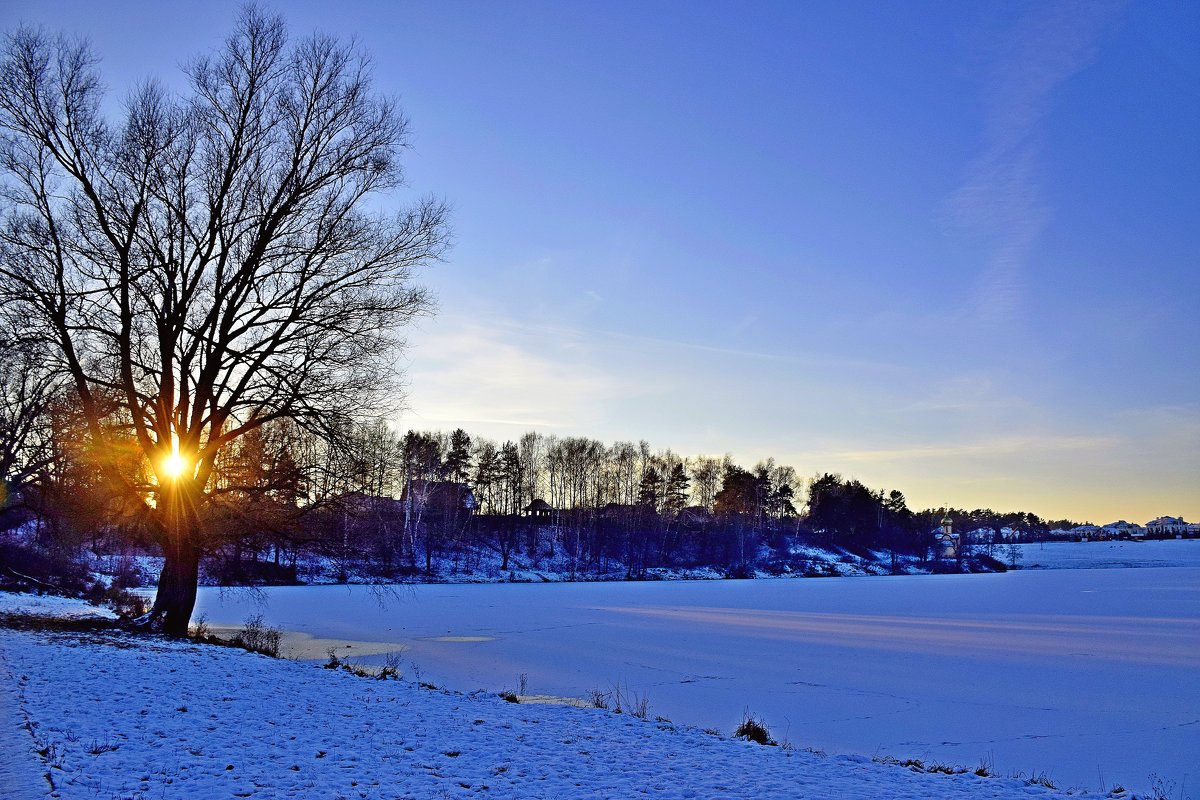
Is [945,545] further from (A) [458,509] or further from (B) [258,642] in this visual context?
(B) [258,642]

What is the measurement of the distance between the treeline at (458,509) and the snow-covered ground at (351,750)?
18.3ft

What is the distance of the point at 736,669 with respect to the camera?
16891 mm

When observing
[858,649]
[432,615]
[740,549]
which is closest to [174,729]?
[858,649]

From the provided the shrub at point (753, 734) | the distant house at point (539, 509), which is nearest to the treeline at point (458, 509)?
the distant house at point (539, 509)

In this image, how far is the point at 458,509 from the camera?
7375 cm

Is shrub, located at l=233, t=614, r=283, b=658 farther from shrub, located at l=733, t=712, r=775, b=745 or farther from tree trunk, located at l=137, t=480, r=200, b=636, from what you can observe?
shrub, located at l=733, t=712, r=775, b=745

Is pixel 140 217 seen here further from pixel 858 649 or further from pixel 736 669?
pixel 858 649

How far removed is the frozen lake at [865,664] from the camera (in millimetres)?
10688

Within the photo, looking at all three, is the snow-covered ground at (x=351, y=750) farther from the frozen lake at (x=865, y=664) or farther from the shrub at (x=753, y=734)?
the frozen lake at (x=865, y=664)

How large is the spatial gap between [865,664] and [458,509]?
5933cm

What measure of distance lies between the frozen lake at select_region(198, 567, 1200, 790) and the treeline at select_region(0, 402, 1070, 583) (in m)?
3.64

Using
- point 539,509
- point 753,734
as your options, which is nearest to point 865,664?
point 753,734

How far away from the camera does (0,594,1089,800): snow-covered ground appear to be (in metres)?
6.14

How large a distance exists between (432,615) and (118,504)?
562 inches
